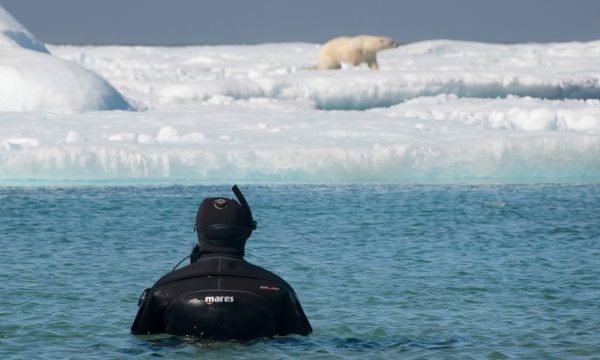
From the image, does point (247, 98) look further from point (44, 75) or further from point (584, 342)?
point (584, 342)

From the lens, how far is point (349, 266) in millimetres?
10125

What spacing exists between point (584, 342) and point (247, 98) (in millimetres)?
17547

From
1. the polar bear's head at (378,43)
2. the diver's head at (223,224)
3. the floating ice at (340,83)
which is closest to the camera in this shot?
the diver's head at (223,224)

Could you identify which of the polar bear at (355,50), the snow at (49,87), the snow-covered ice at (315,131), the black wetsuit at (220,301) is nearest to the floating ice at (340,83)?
the snow-covered ice at (315,131)

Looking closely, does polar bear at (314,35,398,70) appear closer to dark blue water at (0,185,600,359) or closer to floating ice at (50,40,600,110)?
floating ice at (50,40,600,110)

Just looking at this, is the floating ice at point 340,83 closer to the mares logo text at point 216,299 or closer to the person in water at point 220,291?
the person in water at point 220,291

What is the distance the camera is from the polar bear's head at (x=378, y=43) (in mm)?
29406

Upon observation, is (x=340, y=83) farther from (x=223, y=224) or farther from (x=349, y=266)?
(x=223, y=224)

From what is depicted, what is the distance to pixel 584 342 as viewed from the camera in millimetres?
6969

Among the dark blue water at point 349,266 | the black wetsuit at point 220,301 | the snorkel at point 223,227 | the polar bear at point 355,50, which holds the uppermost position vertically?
the polar bear at point 355,50

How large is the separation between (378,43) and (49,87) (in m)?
11.0

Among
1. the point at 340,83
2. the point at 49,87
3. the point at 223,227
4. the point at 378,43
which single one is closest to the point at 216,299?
the point at 223,227

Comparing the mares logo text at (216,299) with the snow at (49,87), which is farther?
the snow at (49,87)

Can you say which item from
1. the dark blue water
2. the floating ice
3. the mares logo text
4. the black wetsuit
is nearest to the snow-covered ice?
the floating ice
